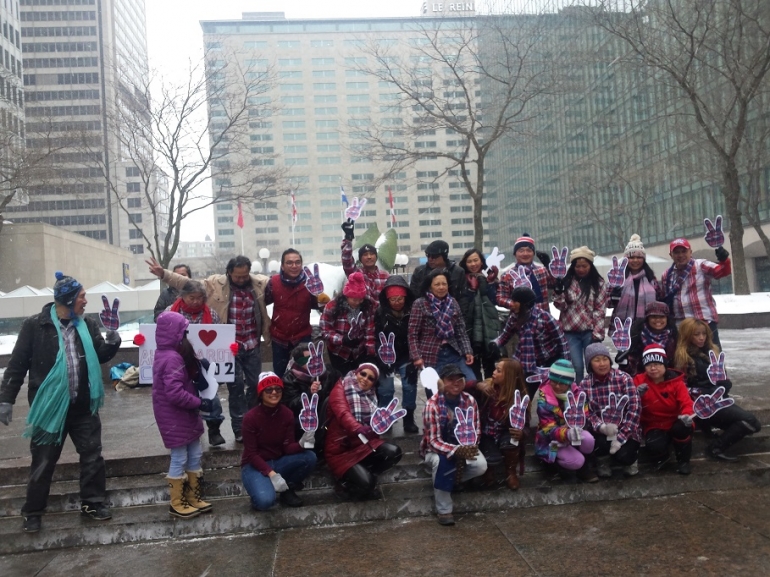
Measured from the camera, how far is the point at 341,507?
4906 mm

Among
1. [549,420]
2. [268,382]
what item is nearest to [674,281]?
[549,420]

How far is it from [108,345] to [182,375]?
0.69 m

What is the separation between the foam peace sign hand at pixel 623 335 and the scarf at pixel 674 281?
0.83 m

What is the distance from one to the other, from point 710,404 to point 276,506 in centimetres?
368

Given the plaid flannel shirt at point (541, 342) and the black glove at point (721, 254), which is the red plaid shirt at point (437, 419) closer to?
the plaid flannel shirt at point (541, 342)

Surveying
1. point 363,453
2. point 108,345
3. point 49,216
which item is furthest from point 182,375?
point 49,216

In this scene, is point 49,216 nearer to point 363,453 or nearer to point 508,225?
point 508,225

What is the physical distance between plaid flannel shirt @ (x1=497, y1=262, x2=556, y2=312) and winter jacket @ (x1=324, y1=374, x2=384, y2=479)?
1835mm

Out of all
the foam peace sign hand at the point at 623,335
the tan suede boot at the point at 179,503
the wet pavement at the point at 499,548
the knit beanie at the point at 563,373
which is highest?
the foam peace sign hand at the point at 623,335

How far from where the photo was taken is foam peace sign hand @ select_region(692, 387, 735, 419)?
5.32 m

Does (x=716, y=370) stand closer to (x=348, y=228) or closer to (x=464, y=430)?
(x=464, y=430)

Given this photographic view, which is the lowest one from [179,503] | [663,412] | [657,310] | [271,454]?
[179,503]

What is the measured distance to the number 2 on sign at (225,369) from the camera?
551 centimetres

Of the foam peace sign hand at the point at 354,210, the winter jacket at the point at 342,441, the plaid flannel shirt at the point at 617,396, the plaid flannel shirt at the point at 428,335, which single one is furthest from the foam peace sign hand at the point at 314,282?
the plaid flannel shirt at the point at 617,396
